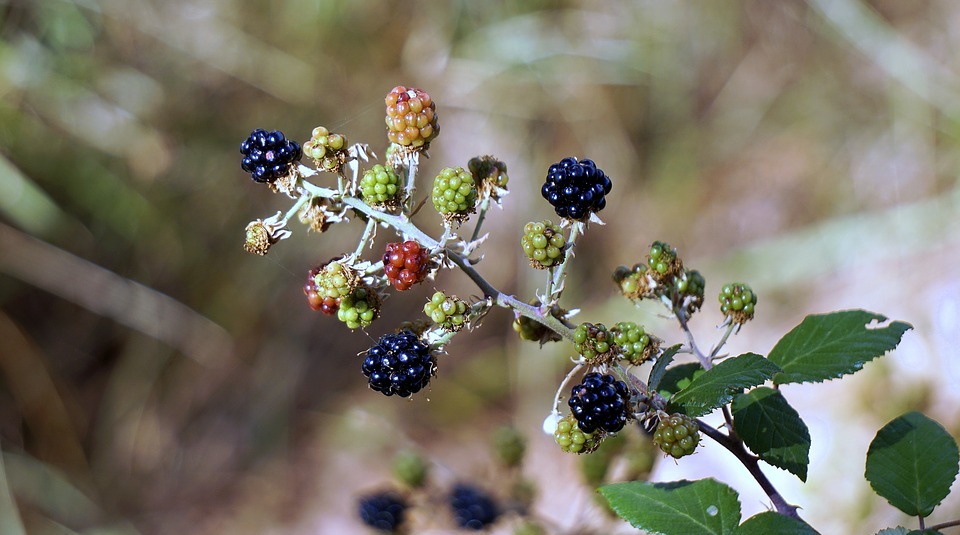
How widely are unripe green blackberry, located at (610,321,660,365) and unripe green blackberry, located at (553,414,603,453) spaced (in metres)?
0.16

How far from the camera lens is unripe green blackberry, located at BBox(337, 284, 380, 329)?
4.91 feet

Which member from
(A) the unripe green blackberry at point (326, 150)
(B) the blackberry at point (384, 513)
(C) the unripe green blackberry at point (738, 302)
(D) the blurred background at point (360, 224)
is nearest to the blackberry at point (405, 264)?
(A) the unripe green blackberry at point (326, 150)

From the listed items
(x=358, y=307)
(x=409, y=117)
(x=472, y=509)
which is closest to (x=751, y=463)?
(x=358, y=307)

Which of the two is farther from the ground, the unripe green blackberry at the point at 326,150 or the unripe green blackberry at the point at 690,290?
the unripe green blackberry at the point at 326,150

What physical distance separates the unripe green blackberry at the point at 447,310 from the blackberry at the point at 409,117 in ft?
1.15

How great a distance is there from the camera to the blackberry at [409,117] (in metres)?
1.54

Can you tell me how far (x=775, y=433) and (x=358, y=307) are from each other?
0.86 metres

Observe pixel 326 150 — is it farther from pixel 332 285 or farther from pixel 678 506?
pixel 678 506

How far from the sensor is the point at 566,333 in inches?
55.8

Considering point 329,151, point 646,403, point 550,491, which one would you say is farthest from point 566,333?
point 550,491

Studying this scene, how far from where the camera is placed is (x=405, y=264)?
4.66 ft

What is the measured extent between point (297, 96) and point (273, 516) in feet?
9.57

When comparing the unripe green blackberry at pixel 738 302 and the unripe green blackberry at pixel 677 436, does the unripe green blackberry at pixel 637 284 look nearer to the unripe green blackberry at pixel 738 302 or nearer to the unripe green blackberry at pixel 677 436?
the unripe green blackberry at pixel 738 302

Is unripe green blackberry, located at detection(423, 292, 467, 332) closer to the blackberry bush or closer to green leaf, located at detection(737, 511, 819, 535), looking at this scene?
the blackberry bush
